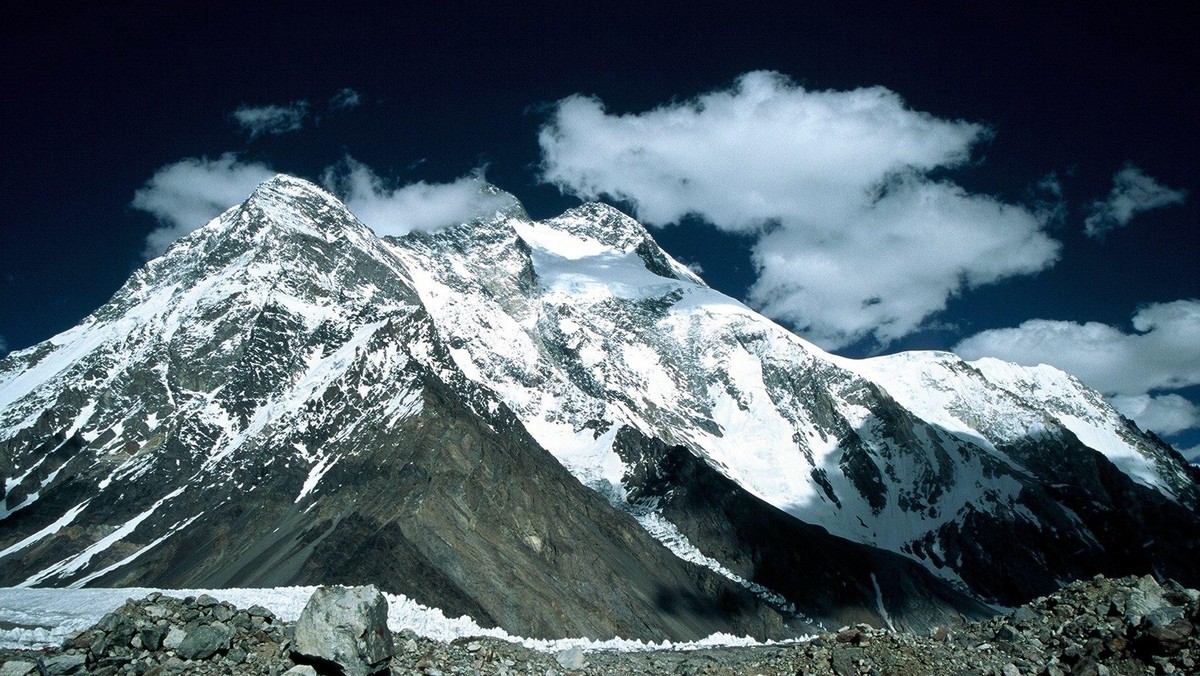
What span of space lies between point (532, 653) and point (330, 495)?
95.3m

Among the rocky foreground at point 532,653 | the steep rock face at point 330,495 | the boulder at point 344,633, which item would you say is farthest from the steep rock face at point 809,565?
the boulder at point 344,633

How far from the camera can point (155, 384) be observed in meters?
188

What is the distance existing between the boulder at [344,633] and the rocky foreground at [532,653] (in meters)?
0.03

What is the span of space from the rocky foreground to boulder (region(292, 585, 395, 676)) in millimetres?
26

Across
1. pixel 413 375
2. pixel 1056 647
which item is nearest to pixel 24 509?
pixel 413 375

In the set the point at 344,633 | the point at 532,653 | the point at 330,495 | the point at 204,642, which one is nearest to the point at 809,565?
the point at 330,495

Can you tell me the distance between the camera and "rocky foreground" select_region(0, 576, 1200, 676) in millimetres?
21000

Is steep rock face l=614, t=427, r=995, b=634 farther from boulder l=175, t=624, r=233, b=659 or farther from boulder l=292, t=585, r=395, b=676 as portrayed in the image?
boulder l=175, t=624, r=233, b=659

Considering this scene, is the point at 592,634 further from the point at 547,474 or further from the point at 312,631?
the point at 312,631

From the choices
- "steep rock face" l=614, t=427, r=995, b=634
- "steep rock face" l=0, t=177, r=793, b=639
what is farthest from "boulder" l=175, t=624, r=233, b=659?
"steep rock face" l=614, t=427, r=995, b=634

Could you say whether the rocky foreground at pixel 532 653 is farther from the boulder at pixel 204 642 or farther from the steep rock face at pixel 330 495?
the steep rock face at pixel 330 495

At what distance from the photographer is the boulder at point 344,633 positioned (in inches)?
819

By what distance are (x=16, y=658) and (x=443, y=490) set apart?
299ft

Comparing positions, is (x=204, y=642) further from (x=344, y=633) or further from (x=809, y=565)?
(x=809, y=565)
